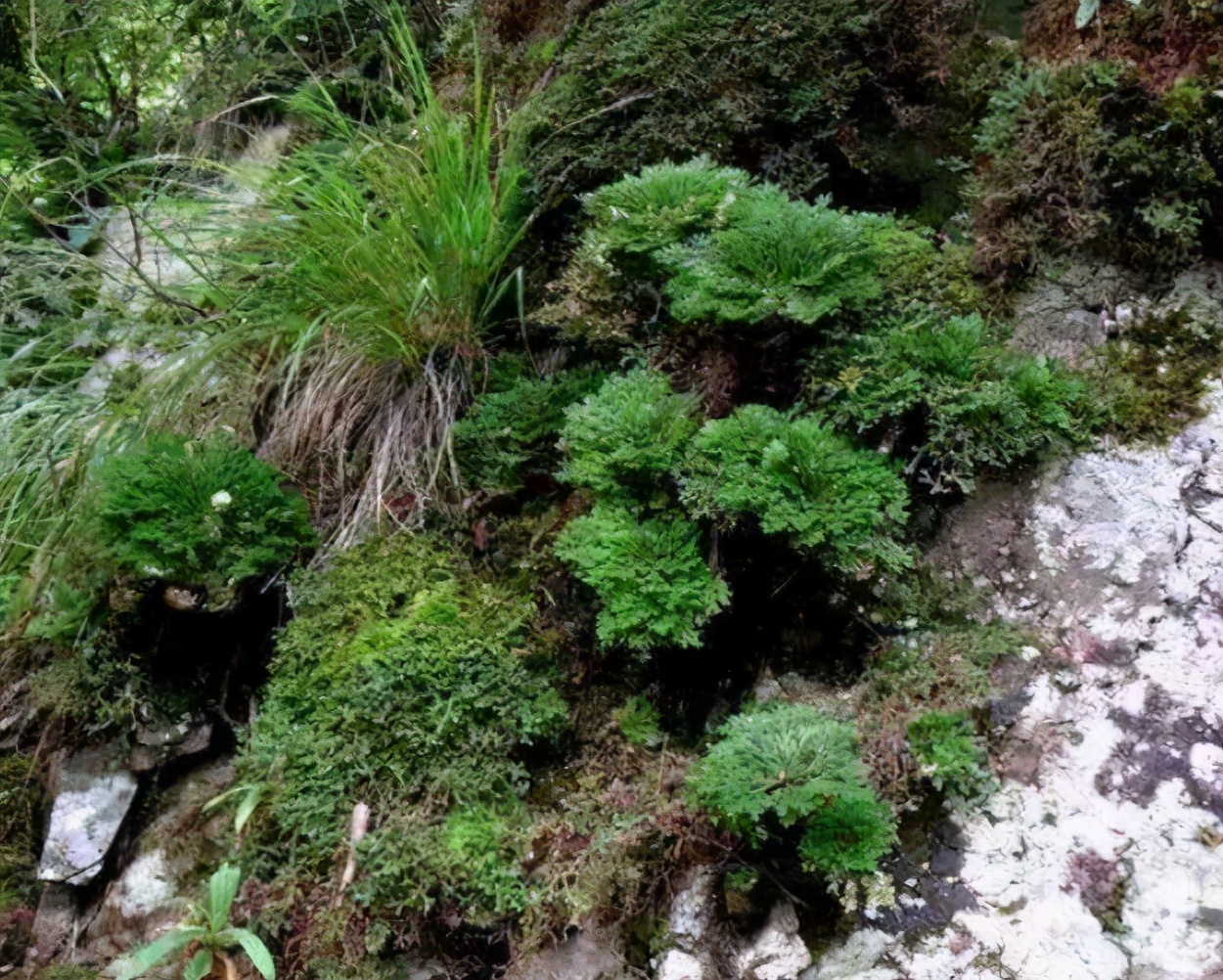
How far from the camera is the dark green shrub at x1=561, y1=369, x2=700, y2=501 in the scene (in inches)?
83.3

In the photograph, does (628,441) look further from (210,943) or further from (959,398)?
(210,943)

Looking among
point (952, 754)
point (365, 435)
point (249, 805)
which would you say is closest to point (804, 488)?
point (952, 754)

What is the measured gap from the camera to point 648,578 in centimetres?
203

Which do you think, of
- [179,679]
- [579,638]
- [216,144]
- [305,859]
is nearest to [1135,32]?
[579,638]

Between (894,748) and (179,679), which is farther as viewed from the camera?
(179,679)

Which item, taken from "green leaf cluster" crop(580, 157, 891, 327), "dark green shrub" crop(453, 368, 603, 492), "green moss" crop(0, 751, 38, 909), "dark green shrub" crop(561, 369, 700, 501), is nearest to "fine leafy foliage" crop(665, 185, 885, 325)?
"green leaf cluster" crop(580, 157, 891, 327)

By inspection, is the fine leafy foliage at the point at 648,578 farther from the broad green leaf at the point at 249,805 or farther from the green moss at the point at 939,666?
the broad green leaf at the point at 249,805

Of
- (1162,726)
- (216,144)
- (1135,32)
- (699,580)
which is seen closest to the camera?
(1162,726)

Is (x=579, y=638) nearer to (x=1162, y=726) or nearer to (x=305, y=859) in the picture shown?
(x=305, y=859)

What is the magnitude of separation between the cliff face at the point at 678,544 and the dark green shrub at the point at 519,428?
0.02 m

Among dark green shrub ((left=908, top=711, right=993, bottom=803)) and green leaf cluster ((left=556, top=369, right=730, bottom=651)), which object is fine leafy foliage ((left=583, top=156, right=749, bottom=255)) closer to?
green leaf cluster ((left=556, top=369, right=730, bottom=651))

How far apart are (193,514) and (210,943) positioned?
1.22m

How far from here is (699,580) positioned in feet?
6.71

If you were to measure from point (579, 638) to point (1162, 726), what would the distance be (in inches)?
58.1
